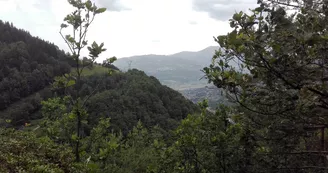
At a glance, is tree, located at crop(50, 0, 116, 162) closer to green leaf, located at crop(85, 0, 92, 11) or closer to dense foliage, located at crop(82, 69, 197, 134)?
green leaf, located at crop(85, 0, 92, 11)

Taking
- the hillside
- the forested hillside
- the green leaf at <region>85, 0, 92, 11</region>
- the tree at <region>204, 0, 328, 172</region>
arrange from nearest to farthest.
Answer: the tree at <region>204, 0, 328, 172</region> < the green leaf at <region>85, 0, 92, 11</region> < the hillside < the forested hillside

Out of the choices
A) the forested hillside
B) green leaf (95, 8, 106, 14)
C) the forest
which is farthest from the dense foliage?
green leaf (95, 8, 106, 14)

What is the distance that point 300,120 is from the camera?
12.7 feet

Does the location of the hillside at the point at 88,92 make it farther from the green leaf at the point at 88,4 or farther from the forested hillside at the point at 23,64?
the green leaf at the point at 88,4

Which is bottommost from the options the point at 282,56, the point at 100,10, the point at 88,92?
the point at 88,92

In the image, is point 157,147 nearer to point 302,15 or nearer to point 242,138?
point 242,138

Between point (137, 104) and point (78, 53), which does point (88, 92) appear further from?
point (78, 53)

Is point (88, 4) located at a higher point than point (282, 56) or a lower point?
higher

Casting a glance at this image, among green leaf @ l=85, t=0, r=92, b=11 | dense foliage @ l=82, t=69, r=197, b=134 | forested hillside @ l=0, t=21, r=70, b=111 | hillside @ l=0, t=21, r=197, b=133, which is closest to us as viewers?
green leaf @ l=85, t=0, r=92, b=11

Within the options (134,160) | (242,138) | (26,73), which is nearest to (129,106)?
(26,73)

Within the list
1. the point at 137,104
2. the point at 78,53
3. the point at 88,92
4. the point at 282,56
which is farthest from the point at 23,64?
the point at 282,56

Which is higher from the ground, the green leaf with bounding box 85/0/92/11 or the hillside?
the green leaf with bounding box 85/0/92/11

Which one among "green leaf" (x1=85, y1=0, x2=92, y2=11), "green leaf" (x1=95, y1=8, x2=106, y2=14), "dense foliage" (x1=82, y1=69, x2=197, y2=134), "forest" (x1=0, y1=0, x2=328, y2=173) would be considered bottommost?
"dense foliage" (x1=82, y1=69, x2=197, y2=134)

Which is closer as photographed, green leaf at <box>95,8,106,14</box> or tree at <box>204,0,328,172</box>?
tree at <box>204,0,328,172</box>
